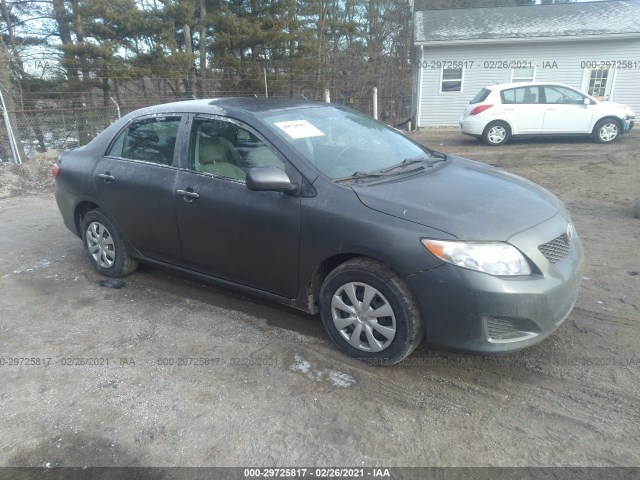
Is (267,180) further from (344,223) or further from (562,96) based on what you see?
(562,96)

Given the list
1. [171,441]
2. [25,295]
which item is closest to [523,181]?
[171,441]

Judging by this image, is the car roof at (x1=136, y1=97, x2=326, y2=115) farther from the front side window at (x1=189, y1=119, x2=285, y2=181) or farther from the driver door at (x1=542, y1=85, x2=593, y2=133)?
the driver door at (x1=542, y1=85, x2=593, y2=133)

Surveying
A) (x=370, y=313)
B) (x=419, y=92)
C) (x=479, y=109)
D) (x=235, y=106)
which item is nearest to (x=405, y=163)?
(x=370, y=313)

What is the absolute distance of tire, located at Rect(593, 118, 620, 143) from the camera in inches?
484

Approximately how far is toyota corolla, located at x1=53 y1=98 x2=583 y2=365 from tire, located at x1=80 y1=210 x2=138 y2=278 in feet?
0.18

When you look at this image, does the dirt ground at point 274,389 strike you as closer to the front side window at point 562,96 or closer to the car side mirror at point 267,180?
the car side mirror at point 267,180

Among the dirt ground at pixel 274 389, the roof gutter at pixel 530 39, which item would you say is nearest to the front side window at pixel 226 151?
the dirt ground at pixel 274 389

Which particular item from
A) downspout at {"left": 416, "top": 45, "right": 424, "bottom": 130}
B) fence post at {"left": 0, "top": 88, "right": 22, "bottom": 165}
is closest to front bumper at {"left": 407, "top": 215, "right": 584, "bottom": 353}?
fence post at {"left": 0, "top": 88, "right": 22, "bottom": 165}

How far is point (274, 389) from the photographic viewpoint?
2916mm

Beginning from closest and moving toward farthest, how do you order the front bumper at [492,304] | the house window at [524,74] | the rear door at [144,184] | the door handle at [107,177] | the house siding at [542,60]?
the front bumper at [492,304] < the rear door at [144,184] < the door handle at [107,177] < the house siding at [542,60] < the house window at [524,74]

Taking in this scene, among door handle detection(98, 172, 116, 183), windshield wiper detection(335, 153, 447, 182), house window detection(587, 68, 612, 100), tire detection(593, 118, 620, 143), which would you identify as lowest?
tire detection(593, 118, 620, 143)

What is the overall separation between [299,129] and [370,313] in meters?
1.51

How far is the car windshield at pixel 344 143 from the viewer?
3.35 meters

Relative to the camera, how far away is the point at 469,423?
258cm
